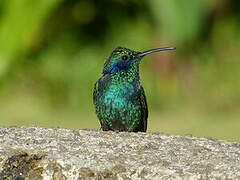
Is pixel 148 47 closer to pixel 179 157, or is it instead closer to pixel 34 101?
pixel 34 101

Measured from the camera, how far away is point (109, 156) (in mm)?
4949

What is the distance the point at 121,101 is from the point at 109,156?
1340 millimetres

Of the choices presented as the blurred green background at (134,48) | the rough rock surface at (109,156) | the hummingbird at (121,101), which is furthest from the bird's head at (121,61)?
the blurred green background at (134,48)

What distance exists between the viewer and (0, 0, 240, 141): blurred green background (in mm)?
11008

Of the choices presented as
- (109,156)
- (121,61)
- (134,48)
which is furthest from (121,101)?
(134,48)

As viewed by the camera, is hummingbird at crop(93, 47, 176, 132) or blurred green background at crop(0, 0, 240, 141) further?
blurred green background at crop(0, 0, 240, 141)

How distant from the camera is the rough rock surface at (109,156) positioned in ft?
15.4

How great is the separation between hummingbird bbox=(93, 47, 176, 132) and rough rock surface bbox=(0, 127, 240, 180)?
649 mm

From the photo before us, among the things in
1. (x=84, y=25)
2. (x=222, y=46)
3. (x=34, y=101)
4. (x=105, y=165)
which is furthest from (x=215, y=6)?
(x=105, y=165)

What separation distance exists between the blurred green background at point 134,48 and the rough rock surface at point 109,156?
5.39m

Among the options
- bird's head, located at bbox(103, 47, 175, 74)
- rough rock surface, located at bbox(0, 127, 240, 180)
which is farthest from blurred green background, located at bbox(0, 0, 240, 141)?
rough rock surface, located at bbox(0, 127, 240, 180)

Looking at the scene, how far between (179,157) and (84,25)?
6712 millimetres

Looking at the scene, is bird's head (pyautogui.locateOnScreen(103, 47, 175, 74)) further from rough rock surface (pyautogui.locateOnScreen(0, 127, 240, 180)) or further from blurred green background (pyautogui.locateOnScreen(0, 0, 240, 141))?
blurred green background (pyautogui.locateOnScreen(0, 0, 240, 141))

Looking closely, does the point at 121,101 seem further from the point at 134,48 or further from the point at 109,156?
the point at 134,48
